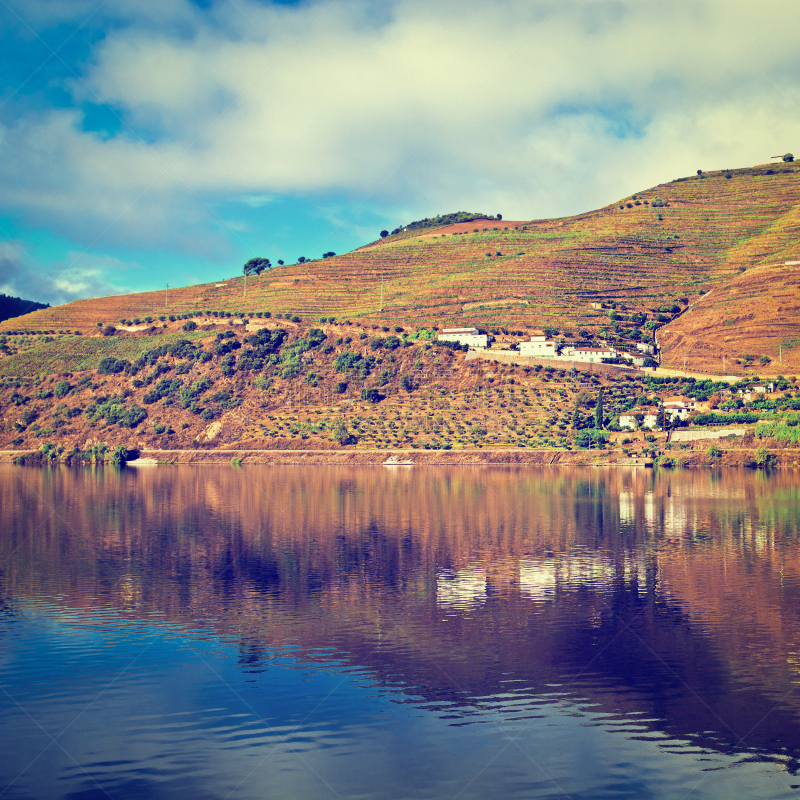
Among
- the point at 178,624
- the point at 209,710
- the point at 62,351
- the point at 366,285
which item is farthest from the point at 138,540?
the point at 366,285

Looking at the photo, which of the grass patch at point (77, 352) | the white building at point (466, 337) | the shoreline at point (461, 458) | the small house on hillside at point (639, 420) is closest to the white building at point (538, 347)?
the white building at point (466, 337)

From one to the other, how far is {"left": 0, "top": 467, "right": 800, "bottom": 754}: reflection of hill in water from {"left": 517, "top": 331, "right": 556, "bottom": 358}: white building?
5935 cm

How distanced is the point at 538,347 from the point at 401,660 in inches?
4341

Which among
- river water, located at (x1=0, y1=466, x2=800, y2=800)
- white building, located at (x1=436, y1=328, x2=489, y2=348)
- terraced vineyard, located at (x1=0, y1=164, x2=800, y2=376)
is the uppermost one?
terraced vineyard, located at (x1=0, y1=164, x2=800, y2=376)

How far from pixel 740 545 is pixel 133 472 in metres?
80.6

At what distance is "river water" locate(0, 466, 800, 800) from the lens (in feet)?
62.5

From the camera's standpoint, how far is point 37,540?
4997 cm

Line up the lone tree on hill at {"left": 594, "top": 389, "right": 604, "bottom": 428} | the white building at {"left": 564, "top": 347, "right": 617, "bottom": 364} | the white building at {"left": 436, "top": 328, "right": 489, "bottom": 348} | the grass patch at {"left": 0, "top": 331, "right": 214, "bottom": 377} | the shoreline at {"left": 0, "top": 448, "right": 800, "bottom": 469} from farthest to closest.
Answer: the grass patch at {"left": 0, "top": 331, "right": 214, "bottom": 377} < the white building at {"left": 436, "top": 328, "right": 489, "bottom": 348} < the white building at {"left": 564, "top": 347, "right": 617, "bottom": 364} < the lone tree on hill at {"left": 594, "top": 389, "right": 604, "bottom": 428} < the shoreline at {"left": 0, "top": 448, "right": 800, "bottom": 469}

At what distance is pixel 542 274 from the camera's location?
167 m

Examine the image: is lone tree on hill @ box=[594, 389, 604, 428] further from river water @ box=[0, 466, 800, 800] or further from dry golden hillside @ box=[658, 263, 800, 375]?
river water @ box=[0, 466, 800, 800]

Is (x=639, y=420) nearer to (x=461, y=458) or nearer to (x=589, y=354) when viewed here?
(x=589, y=354)

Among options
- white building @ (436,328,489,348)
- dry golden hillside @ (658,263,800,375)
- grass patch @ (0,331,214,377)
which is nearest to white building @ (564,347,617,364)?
dry golden hillside @ (658,263,800,375)

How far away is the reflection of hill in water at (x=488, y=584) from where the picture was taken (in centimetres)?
2452

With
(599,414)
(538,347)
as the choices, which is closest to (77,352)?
(538,347)
